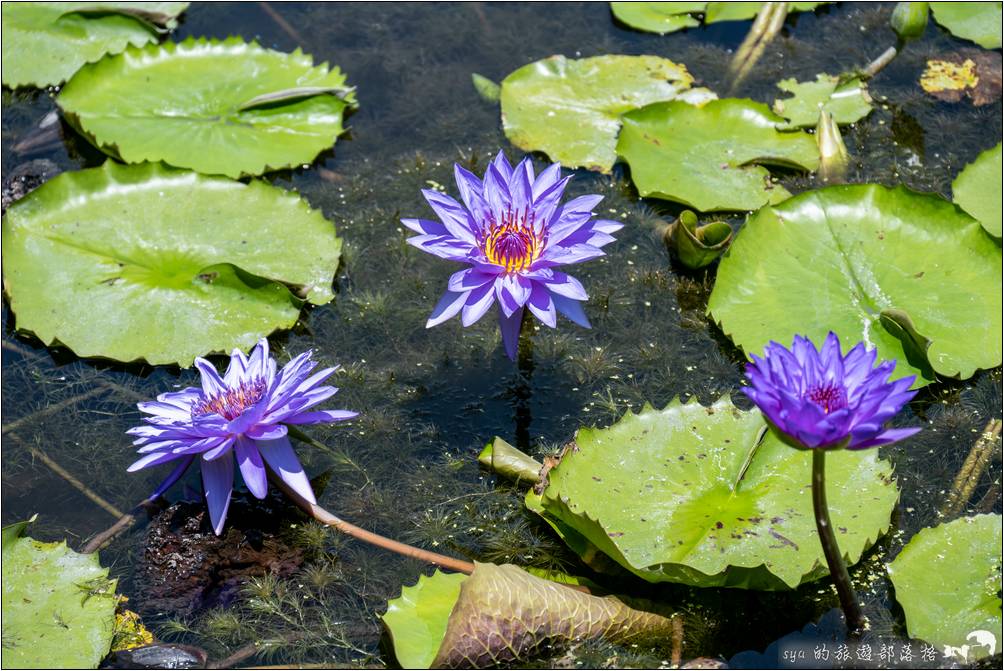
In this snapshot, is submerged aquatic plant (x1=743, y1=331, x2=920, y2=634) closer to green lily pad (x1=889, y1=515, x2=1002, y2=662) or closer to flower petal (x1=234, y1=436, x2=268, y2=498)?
green lily pad (x1=889, y1=515, x2=1002, y2=662)

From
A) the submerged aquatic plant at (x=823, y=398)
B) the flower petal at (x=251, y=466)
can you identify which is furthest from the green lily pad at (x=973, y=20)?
the flower petal at (x=251, y=466)

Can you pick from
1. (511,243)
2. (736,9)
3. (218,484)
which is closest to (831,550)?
(511,243)

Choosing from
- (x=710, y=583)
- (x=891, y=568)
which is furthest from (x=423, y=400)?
(x=891, y=568)

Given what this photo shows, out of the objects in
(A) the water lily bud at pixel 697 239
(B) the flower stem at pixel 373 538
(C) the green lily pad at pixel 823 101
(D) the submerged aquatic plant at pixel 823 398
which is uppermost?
(D) the submerged aquatic plant at pixel 823 398

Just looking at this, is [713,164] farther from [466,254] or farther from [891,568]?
[891,568]

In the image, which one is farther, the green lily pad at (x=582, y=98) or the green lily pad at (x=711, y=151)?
the green lily pad at (x=582, y=98)

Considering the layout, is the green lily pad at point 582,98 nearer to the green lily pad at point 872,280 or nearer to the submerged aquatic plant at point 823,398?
the green lily pad at point 872,280
